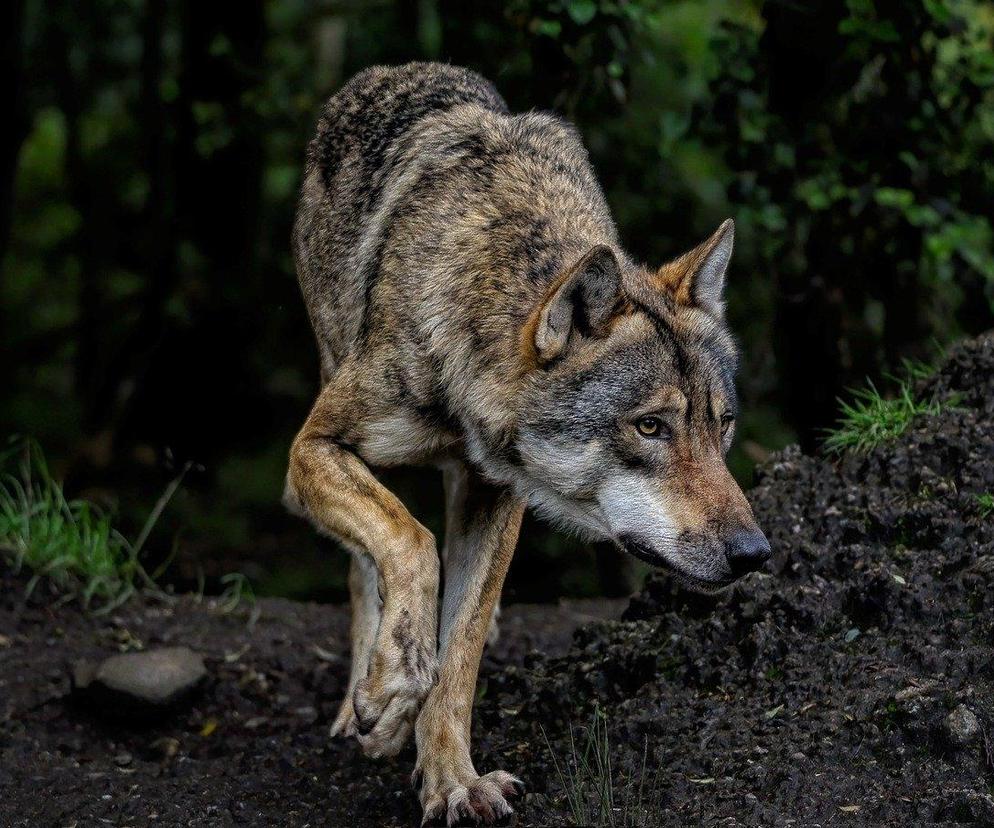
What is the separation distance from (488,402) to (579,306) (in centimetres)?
46

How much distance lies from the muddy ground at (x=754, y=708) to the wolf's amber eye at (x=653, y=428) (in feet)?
2.69

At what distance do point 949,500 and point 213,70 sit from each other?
6.10 metres

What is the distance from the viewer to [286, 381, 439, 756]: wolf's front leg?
387cm

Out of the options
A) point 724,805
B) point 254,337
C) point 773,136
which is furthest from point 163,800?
point 254,337

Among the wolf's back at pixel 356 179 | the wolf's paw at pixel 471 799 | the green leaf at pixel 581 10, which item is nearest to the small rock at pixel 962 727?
the wolf's paw at pixel 471 799

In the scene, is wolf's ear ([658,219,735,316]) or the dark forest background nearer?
wolf's ear ([658,219,735,316])

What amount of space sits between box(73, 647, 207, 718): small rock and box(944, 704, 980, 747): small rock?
11.0 feet

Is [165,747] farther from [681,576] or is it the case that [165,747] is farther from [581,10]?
[581,10]

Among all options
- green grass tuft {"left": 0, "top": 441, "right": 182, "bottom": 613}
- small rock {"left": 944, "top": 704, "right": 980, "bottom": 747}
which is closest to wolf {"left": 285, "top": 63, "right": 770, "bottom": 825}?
small rock {"left": 944, "top": 704, "right": 980, "bottom": 747}

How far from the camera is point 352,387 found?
15.1 ft

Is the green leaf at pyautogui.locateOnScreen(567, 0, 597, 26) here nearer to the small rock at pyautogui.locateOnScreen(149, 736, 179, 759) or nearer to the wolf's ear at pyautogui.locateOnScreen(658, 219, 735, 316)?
the wolf's ear at pyautogui.locateOnScreen(658, 219, 735, 316)

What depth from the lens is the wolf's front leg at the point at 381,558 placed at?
387 centimetres

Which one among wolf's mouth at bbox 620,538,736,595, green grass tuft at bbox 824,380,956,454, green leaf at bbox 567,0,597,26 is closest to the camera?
wolf's mouth at bbox 620,538,736,595

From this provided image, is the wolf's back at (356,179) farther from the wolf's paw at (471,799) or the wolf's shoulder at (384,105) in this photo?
the wolf's paw at (471,799)
